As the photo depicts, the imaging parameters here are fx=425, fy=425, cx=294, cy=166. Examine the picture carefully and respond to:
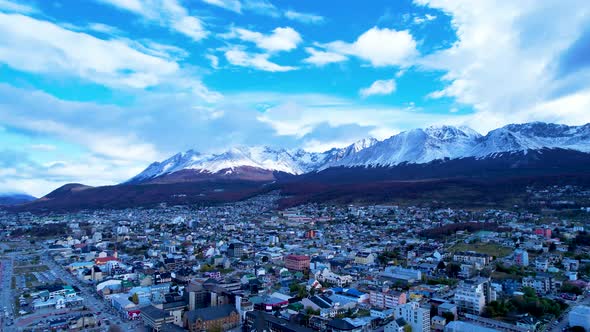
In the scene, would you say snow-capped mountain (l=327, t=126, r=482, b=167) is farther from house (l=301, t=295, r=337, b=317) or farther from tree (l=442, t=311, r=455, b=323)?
tree (l=442, t=311, r=455, b=323)

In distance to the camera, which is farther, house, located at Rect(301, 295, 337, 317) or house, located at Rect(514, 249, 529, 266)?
house, located at Rect(514, 249, 529, 266)

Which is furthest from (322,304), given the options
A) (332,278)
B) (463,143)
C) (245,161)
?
(245,161)

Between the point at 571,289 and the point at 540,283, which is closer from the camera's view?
the point at 571,289

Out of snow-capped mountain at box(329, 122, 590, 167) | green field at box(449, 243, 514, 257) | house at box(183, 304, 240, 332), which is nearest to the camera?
house at box(183, 304, 240, 332)

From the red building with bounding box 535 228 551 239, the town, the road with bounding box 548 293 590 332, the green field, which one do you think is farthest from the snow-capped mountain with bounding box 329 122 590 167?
the road with bounding box 548 293 590 332

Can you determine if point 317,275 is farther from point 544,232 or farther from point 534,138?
point 534,138

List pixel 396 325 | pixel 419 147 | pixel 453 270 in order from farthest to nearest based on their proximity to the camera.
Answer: pixel 419 147 < pixel 453 270 < pixel 396 325

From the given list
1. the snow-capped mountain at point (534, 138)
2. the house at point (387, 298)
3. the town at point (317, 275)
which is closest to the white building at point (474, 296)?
the town at point (317, 275)
